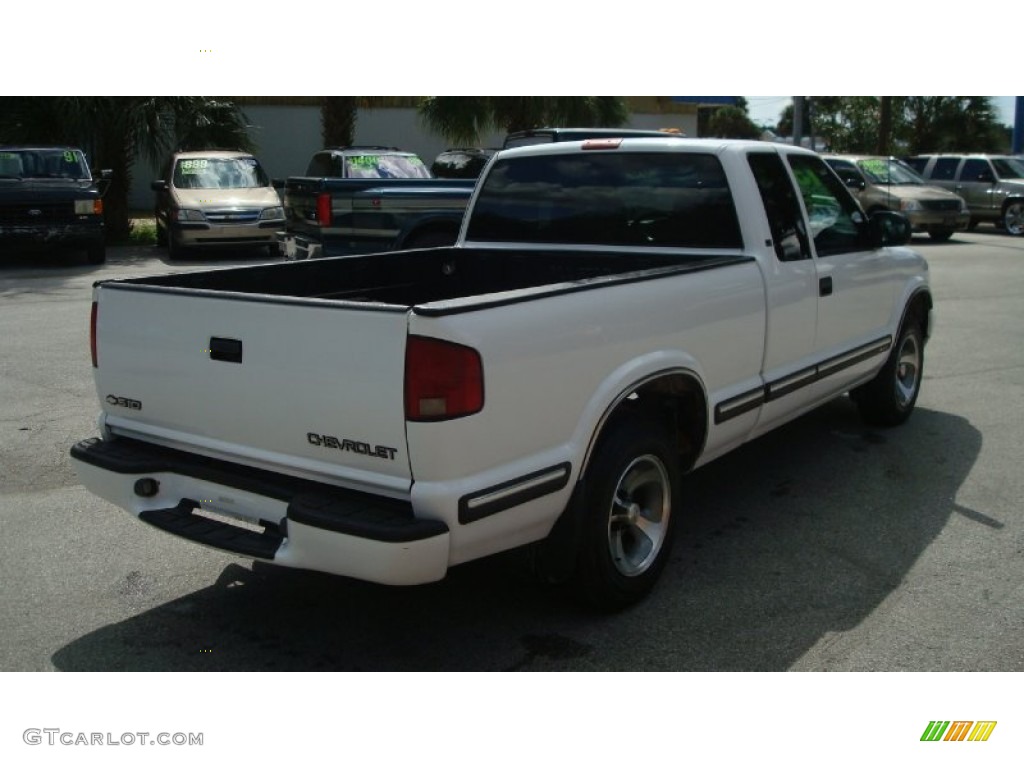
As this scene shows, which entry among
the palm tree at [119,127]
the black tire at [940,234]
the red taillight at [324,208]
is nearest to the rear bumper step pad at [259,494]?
the red taillight at [324,208]

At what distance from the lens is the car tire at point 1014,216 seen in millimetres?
23422

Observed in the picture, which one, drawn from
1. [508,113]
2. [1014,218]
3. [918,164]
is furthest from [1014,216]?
[508,113]

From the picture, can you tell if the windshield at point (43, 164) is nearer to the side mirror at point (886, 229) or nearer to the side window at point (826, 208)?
the side window at point (826, 208)

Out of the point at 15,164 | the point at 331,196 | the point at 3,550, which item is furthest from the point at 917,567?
the point at 15,164

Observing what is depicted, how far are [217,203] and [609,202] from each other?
41.9 ft

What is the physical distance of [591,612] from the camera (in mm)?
4199

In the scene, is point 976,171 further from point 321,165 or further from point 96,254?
point 96,254

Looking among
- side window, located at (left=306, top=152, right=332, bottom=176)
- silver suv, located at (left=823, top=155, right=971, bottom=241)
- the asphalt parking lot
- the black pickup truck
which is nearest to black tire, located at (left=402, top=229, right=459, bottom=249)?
side window, located at (left=306, top=152, right=332, bottom=176)

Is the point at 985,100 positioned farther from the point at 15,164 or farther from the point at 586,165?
the point at 586,165

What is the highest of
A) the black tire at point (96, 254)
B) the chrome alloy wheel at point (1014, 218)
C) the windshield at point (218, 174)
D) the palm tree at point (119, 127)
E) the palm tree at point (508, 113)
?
the palm tree at point (508, 113)

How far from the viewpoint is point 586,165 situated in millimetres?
5512

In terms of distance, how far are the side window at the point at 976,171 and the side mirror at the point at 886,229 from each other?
19.7m

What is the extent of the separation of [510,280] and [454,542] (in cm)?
249

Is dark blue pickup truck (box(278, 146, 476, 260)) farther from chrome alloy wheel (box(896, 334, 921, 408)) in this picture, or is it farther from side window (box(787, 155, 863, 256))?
side window (box(787, 155, 863, 256))
